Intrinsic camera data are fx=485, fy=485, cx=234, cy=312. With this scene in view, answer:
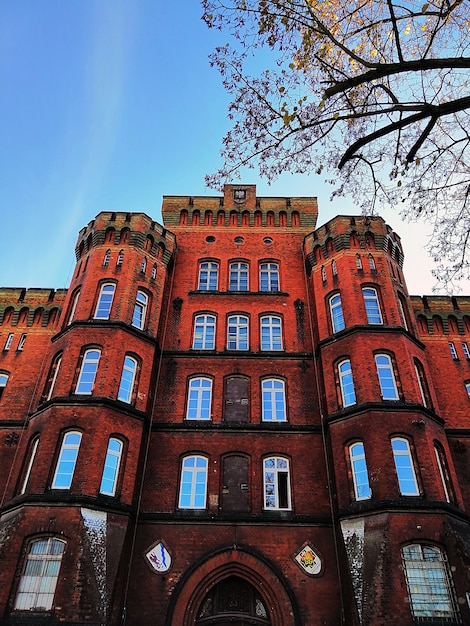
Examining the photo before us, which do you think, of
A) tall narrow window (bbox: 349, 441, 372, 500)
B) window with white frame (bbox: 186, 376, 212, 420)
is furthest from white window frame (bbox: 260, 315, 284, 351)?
tall narrow window (bbox: 349, 441, 372, 500)

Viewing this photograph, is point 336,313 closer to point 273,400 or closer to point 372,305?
point 372,305

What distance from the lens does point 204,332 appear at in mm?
20547

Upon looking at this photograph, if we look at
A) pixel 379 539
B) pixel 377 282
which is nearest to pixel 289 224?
pixel 377 282

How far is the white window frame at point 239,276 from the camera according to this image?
73.6 feet

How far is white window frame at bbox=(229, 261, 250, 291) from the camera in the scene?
22422 mm

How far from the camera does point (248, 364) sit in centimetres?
1925

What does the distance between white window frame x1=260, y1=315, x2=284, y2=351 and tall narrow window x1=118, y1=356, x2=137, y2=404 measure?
541 cm

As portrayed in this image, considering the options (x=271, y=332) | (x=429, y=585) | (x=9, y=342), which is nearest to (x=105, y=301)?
(x=9, y=342)

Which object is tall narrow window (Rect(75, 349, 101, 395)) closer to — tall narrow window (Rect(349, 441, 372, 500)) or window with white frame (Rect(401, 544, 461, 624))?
tall narrow window (Rect(349, 441, 372, 500))

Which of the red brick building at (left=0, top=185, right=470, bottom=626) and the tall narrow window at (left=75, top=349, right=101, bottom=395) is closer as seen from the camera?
the red brick building at (left=0, top=185, right=470, bottom=626)

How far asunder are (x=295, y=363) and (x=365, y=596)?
8.58m

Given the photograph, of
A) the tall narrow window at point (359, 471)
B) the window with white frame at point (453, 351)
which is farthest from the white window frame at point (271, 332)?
the window with white frame at point (453, 351)

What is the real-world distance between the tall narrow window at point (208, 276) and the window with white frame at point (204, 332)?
1.74m

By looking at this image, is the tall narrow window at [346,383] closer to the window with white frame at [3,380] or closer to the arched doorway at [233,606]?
the arched doorway at [233,606]
